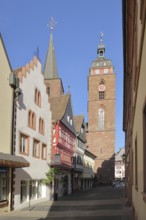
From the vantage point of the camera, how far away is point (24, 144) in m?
27.9

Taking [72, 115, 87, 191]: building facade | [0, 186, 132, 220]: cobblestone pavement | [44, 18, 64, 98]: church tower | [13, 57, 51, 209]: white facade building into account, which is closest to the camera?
[0, 186, 132, 220]: cobblestone pavement

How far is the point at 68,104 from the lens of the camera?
152 ft

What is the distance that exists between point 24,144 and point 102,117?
69.8 m

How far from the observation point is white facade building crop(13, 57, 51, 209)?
85.6 ft

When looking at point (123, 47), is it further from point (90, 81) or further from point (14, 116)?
point (90, 81)

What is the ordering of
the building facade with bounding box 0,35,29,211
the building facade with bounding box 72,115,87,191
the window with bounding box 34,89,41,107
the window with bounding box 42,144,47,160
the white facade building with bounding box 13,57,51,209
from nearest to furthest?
the building facade with bounding box 0,35,29,211, the white facade building with bounding box 13,57,51,209, the window with bounding box 34,89,41,107, the window with bounding box 42,144,47,160, the building facade with bounding box 72,115,87,191

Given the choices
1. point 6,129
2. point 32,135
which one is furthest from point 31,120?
point 6,129

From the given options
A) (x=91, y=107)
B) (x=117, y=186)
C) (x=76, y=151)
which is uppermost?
(x=91, y=107)

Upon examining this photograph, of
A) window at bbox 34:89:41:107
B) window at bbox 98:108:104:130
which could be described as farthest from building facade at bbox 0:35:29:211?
window at bbox 98:108:104:130

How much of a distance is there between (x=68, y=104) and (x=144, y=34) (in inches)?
1580

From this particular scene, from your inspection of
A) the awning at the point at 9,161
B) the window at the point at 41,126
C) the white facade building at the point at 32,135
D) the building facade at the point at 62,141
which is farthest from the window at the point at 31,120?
the building facade at the point at 62,141

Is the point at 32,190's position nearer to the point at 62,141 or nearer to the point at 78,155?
the point at 62,141

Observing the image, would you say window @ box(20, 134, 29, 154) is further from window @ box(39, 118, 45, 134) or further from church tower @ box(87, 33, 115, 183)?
church tower @ box(87, 33, 115, 183)

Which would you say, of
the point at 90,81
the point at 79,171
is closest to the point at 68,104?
the point at 79,171
